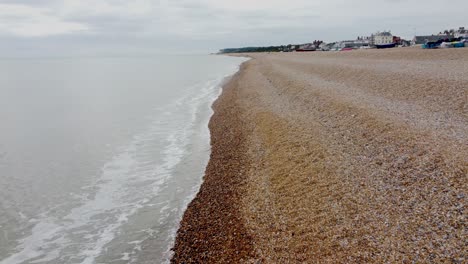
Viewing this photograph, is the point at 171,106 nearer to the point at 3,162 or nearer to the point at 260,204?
the point at 3,162

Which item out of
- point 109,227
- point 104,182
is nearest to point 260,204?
point 109,227

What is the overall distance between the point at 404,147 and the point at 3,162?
1893 centimetres

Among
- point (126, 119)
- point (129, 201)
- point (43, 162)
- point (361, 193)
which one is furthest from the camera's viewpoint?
point (126, 119)

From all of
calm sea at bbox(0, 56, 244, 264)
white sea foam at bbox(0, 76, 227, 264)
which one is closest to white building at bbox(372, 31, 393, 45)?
calm sea at bbox(0, 56, 244, 264)

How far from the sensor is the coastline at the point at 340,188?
324 inches

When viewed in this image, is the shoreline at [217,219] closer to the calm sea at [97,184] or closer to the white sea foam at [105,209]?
the calm sea at [97,184]

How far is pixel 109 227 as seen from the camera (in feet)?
39.6

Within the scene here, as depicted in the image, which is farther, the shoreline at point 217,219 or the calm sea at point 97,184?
the calm sea at point 97,184

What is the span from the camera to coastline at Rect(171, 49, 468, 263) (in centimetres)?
824

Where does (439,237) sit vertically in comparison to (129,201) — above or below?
above

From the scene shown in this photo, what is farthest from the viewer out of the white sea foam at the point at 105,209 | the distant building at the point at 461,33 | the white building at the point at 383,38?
the white building at the point at 383,38

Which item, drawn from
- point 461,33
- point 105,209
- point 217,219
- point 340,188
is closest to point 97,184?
point 105,209

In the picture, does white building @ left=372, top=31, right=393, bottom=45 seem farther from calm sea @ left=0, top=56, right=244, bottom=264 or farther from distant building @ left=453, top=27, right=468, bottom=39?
calm sea @ left=0, top=56, right=244, bottom=264

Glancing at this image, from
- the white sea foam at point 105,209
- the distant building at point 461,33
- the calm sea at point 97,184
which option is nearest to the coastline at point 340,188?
the calm sea at point 97,184
